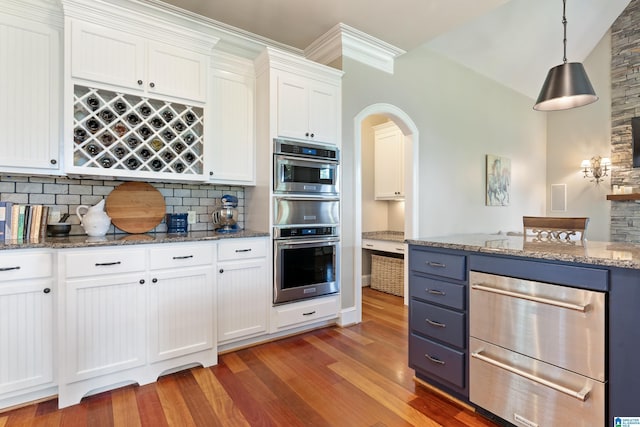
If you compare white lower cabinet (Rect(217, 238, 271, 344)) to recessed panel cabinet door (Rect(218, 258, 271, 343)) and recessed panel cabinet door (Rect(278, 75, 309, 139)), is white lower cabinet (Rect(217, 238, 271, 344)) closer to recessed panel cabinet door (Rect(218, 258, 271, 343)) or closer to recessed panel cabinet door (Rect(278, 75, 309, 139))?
recessed panel cabinet door (Rect(218, 258, 271, 343))

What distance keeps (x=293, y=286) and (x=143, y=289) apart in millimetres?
1244

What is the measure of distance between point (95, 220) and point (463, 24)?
4185 millimetres

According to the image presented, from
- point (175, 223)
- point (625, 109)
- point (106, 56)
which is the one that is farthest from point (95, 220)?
point (625, 109)

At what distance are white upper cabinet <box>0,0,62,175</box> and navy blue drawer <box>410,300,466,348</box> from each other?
2676mm

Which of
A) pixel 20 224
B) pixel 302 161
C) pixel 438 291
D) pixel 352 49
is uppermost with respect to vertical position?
pixel 352 49

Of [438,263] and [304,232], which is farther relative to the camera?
[304,232]

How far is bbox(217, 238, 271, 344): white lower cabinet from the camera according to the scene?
103 inches

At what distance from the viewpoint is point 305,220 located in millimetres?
3059

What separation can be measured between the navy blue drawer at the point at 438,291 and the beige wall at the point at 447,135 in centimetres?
125

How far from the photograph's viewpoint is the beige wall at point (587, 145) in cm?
568

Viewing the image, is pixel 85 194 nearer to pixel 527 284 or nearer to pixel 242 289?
pixel 242 289

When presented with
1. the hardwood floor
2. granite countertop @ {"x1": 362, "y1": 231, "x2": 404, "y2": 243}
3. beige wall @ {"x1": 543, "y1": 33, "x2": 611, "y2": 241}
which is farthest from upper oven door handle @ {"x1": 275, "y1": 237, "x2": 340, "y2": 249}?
beige wall @ {"x1": 543, "y1": 33, "x2": 611, "y2": 241}

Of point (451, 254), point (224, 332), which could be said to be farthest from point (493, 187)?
point (224, 332)

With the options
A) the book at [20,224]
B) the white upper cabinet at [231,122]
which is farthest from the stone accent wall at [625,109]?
the book at [20,224]
